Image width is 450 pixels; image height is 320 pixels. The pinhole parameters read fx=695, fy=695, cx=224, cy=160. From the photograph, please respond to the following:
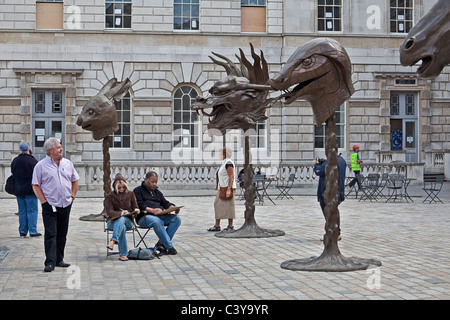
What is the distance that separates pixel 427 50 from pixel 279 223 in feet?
36.5

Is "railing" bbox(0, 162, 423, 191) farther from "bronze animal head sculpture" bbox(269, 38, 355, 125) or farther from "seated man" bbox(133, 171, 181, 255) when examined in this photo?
"bronze animal head sculpture" bbox(269, 38, 355, 125)

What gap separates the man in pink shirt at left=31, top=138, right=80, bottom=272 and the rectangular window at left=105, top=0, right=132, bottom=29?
69.7ft

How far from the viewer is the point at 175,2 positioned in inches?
1206

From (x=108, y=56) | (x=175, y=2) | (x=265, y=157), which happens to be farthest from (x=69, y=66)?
(x=265, y=157)

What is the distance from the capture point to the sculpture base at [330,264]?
9148 millimetres

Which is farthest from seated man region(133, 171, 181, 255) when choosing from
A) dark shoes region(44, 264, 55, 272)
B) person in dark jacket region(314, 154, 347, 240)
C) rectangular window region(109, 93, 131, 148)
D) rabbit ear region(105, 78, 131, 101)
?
rectangular window region(109, 93, 131, 148)

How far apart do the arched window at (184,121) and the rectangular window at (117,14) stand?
12.4ft

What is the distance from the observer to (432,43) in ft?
16.2

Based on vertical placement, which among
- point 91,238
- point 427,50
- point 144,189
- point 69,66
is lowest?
point 91,238

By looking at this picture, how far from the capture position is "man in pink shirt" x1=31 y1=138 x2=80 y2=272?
31.9 feet

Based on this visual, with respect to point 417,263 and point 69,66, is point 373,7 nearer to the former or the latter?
point 69,66

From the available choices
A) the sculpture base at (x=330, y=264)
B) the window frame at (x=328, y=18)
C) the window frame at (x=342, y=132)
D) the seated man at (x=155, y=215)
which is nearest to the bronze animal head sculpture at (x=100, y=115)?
the seated man at (x=155, y=215)

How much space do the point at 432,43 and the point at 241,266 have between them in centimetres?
538

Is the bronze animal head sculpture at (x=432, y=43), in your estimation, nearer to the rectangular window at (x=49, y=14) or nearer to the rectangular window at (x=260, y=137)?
the rectangular window at (x=260, y=137)
